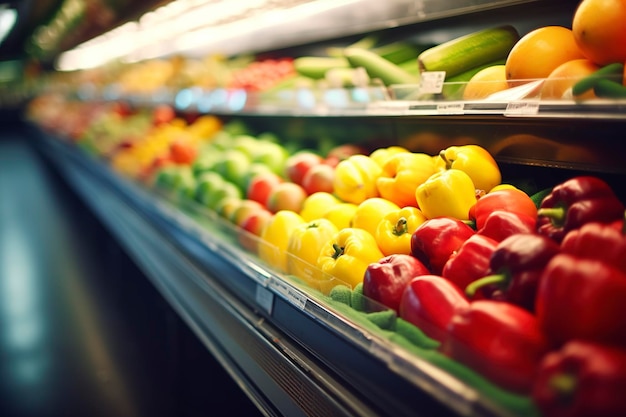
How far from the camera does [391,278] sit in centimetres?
118

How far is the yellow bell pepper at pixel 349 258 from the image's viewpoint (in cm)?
136

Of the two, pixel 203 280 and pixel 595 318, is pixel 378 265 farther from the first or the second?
pixel 203 280

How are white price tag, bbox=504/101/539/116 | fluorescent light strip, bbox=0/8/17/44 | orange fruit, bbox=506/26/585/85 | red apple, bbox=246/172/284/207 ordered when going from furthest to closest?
fluorescent light strip, bbox=0/8/17/44, red apple, bbox=246/172/284/207, orange fruit, bbox=506/26/585/85, white price tag, bbox=504/101/539/116

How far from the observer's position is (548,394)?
0.70 meters

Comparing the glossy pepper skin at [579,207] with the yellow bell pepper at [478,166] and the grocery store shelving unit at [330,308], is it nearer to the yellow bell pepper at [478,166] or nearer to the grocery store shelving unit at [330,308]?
the grocery store shelving unit at [330,308]

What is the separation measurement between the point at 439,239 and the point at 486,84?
1.53ft

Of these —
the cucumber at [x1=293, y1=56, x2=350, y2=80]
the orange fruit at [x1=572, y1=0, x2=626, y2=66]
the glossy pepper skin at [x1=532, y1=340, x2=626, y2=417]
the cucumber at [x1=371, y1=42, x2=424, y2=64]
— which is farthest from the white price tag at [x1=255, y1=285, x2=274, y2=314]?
the cucumber at [x1=293, y1=56, x2=350, y2=80]

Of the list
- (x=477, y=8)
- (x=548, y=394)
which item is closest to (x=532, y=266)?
(x=548, y=394)

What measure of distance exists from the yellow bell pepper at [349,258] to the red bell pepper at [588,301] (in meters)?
0.56

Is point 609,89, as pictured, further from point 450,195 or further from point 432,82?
point 432,82

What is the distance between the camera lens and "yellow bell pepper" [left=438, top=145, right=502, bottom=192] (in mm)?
1413

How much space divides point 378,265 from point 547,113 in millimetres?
487

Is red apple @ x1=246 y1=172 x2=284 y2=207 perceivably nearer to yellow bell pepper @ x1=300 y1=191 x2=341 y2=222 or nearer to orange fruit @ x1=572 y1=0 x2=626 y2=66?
yellow bell pepper @ x1=300 y1=191 x2=341 y2=222

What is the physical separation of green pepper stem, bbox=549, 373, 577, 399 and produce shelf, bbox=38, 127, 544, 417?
71 mm
